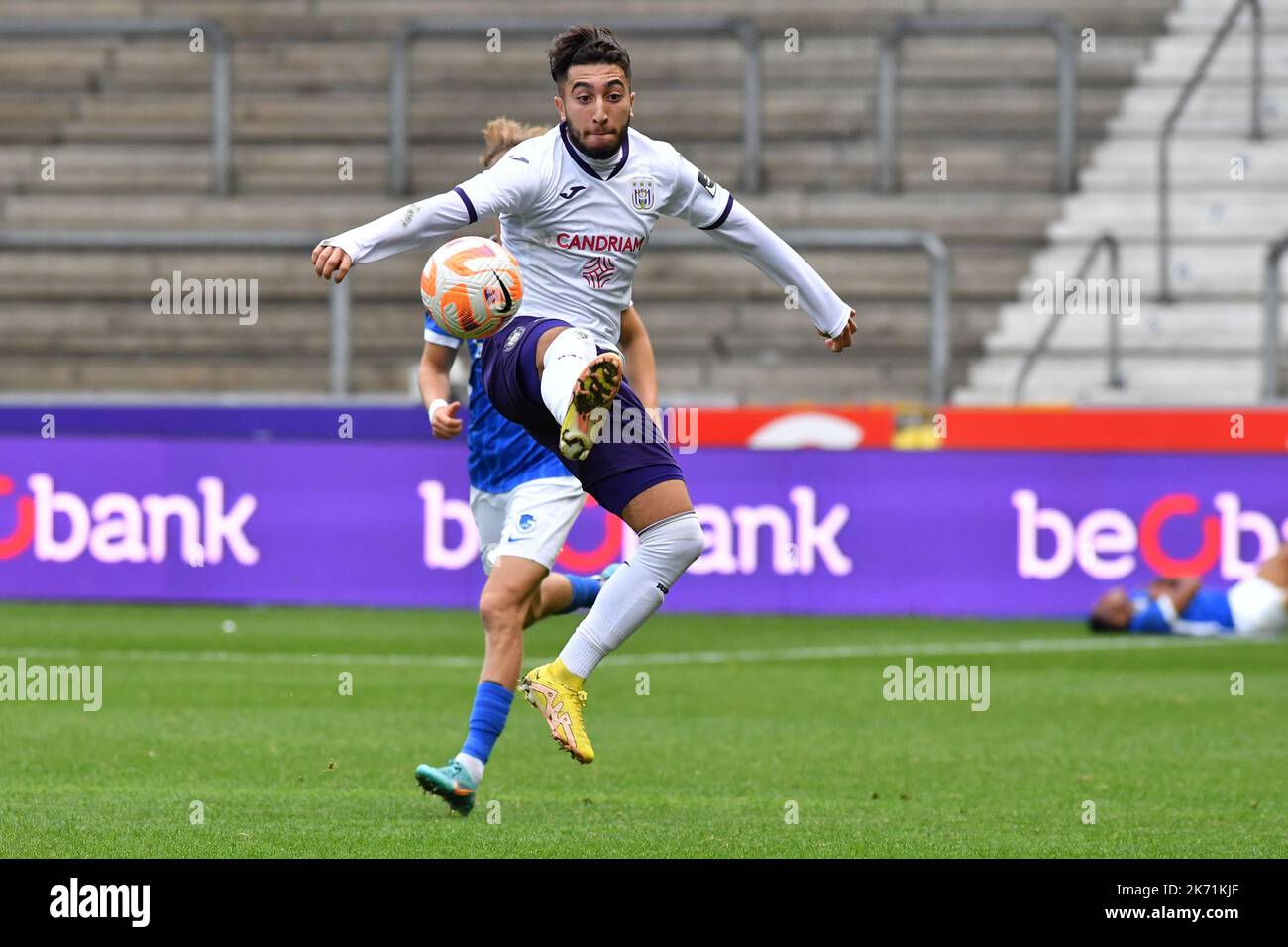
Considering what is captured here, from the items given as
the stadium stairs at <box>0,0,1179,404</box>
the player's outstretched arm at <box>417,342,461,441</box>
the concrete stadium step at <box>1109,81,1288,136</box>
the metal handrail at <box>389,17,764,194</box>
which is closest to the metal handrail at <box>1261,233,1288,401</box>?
the stadium stairs at <box>0,0,1179,404</box>

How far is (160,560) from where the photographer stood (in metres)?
15.8

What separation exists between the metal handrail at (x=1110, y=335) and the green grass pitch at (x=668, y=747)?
353 cm

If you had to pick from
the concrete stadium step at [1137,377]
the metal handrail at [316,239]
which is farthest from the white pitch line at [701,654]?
the concrete stadium step at [1137,377]

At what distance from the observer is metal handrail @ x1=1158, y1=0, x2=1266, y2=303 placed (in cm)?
1911

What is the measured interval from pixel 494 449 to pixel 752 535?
7.09m

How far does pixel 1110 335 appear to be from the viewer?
18.3 m

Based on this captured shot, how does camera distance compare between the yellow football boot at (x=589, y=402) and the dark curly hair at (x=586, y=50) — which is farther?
the dark curly hair at (x=586, y=50)

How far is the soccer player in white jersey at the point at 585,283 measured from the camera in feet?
23.7

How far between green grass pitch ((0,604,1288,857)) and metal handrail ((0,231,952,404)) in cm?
264

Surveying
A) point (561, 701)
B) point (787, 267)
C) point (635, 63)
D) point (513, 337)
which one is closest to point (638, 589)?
point (561, 701)

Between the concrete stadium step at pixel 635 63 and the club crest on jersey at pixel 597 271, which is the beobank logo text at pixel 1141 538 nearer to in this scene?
the concrete stadium step at pixel 635 63

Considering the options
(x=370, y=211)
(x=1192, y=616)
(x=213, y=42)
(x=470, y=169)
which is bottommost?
(x=1192, y=616)

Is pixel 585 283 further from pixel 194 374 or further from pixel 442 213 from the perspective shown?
pixel 194 374
